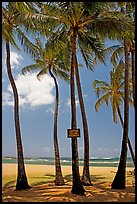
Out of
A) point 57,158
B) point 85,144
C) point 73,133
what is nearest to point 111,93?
point 57,158

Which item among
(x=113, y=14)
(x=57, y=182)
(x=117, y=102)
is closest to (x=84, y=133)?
(x=57, y=182)

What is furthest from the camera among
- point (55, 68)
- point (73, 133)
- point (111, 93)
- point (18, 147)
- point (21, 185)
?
point (111, 93)

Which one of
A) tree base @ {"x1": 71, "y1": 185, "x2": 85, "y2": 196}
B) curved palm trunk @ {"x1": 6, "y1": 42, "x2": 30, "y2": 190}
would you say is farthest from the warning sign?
curved palm trunk @ {"x1": 6, "y1": 42, "x2": 30, "y2": 190}

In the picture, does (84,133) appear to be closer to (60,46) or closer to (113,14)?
(60,46)

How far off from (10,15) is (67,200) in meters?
7.02

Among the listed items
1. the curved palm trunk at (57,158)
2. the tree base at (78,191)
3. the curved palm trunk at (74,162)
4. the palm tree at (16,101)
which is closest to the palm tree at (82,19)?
the curved palm trunk at (74,162)

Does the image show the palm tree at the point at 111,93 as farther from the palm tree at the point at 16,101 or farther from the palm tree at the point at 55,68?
the palm tree at the point at 16,101

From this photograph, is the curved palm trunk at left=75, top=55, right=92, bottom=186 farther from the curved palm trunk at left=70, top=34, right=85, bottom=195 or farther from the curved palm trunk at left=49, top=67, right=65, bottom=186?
the curved palm trunk at left=70, top=34, right=85, bottom=195

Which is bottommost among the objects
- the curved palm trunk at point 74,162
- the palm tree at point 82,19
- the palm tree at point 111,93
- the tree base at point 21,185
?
the tree base at point 21,185

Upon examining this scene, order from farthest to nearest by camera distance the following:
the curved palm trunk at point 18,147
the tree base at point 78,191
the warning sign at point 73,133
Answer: the curved palm trunk at point 18,147 < the warning sign at point 73,133 < the tree base at point 78,191

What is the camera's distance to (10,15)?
10.9 meters

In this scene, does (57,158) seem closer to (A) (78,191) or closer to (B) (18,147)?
(B) (18,147)

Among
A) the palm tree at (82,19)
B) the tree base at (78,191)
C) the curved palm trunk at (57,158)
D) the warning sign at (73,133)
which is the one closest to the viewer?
the tree base at (78,191)

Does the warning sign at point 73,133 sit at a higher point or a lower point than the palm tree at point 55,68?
lower
